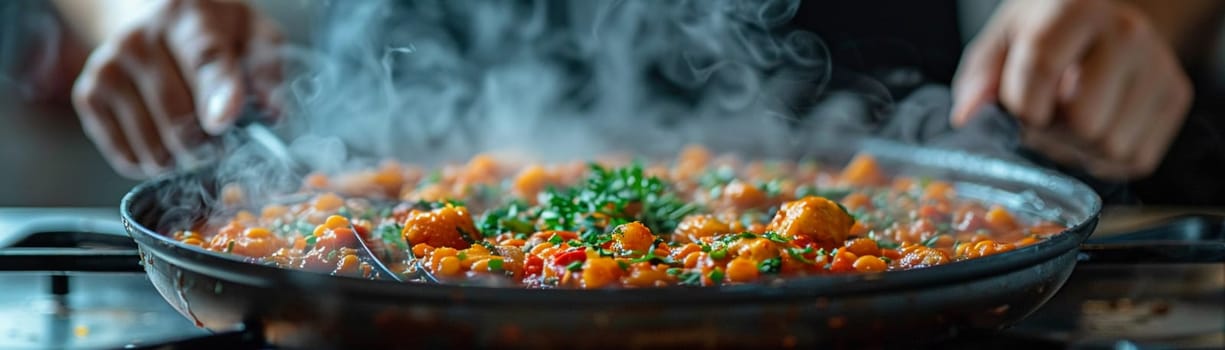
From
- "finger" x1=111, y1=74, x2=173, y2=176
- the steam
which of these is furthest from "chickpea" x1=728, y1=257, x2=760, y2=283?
"finger" x1=111, y1=74, x2=173, y2=176

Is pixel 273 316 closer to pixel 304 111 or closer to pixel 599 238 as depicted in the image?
pixel 599 238

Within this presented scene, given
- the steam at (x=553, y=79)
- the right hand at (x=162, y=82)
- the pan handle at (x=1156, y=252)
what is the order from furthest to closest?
the steam at (x=553, y=79)
the right hand at (x=162, y=82)
the pan handle at (x=1156, y=252)

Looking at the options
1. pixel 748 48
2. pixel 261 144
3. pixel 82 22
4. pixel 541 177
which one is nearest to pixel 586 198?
pixel 541 177

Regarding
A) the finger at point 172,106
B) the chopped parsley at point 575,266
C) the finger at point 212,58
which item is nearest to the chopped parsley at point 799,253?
the chopped parsley at point 575,266

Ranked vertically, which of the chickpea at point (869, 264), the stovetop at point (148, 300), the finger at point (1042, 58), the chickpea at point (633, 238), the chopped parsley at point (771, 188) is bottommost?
the stovetop at point (148, 300)

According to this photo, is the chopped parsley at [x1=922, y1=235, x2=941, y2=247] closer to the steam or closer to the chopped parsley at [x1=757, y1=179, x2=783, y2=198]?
the chopped parsley at [x1=757, y1=179, x2=783, y2=198]

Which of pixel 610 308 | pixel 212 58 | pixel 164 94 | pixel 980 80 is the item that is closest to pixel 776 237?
pixel 610 308

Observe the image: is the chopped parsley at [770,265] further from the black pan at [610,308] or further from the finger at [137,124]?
the finger at [137,124]
